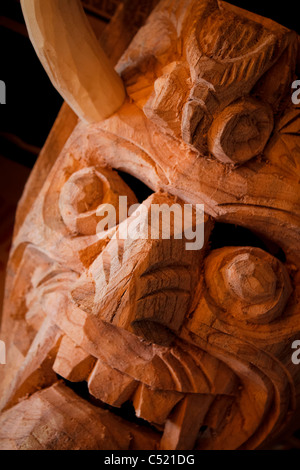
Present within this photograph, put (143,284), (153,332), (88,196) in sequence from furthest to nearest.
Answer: (88,196) < (153,332) < (143,284)

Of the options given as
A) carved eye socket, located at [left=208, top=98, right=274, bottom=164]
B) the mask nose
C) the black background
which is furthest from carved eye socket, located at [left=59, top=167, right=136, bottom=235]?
the black background

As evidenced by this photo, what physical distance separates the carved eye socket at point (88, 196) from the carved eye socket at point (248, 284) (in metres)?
0.48

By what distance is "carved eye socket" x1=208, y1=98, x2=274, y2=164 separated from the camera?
1.53 meters

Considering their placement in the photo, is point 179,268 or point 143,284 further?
point 179,268

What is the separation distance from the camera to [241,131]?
155 cm

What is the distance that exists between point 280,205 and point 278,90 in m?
0.41

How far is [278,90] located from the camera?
5.33 feet

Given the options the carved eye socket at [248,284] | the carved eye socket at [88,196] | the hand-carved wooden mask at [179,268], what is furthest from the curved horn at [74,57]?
the carved eye socket at [248,284]

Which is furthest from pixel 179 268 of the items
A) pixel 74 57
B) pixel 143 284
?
pixel 74 57

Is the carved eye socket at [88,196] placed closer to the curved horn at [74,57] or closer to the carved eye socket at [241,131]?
the curved horn at [74,57]

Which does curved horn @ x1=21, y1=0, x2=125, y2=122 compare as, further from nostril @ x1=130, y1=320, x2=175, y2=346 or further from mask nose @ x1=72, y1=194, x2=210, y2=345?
nostril @ x1=130, y1=320, x2=175, y2=346

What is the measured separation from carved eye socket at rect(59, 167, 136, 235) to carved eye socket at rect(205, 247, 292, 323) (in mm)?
476

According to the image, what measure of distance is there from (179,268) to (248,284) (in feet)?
0.81

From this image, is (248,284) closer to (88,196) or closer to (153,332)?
(153,332)
